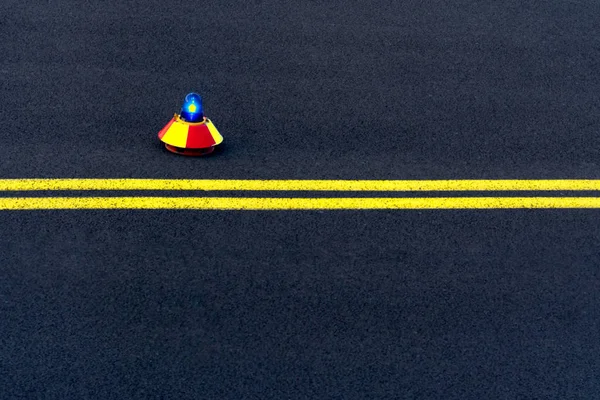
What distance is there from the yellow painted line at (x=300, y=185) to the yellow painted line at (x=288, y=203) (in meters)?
0.13

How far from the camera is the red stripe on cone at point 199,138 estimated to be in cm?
654

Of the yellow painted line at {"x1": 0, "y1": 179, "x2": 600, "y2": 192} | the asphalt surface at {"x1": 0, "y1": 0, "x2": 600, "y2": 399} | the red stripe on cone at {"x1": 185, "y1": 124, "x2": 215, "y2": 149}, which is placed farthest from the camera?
the red stripe on cone at {"x1": 185, "y1": 124, "x2": 215, "y2": 149}

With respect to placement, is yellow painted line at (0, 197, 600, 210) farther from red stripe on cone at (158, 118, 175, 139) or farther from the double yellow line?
red stripe on cone at (158, 118, 175, 139)

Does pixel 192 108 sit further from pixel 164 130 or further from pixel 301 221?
pixel 301 221

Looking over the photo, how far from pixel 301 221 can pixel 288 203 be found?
216 mm

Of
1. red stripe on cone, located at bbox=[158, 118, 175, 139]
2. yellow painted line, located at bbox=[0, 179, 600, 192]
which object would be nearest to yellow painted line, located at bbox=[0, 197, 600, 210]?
yellow painted line, located at bbox=[0, 179, 600, 192]

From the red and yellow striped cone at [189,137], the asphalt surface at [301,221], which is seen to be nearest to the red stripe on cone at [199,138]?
the red and yellow striped cone at [189,137]

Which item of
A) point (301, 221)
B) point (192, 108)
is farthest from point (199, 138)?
point (301, 221)

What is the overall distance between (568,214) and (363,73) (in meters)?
2.32

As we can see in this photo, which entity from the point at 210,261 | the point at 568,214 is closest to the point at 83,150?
the point at 210,261

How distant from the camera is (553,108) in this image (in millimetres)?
7895

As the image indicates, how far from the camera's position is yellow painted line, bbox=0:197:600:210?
19.3ft

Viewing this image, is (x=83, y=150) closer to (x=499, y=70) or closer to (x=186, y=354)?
(x=186, y=354)

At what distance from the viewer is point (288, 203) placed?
6184mm
